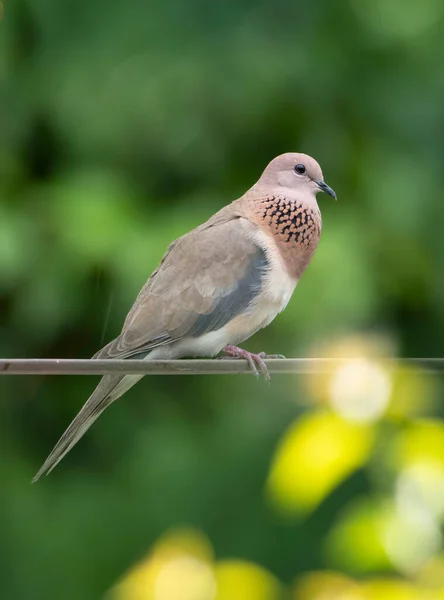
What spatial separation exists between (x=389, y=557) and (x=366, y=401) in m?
0.17

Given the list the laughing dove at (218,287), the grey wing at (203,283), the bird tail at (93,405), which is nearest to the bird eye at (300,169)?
the laughing dove at (218,287)

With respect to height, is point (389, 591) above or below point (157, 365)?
below

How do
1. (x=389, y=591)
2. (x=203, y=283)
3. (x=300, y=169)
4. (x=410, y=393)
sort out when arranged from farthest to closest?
(x=203, y=283) → (x=300, y=169) → (x=410, y=393) → (x=389, y=591)

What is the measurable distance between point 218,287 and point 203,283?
30 mm

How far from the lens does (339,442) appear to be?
3.61ft

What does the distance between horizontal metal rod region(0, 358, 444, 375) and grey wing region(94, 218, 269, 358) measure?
44cm

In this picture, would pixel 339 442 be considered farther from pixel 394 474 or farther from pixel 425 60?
pixel 425 60

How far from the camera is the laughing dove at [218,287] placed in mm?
1657

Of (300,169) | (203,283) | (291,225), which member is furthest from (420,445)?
(203,283)

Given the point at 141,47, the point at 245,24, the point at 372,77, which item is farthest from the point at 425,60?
the point at 141,47

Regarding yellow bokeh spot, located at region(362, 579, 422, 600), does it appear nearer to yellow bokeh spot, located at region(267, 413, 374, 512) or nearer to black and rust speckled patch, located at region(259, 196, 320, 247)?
yellow bokeh spot, located at region(267, 413, 374, 512)

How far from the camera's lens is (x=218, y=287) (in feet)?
5.95

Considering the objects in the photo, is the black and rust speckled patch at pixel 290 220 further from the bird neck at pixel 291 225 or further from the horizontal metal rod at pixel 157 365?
the horizontal metal rod at pixel 157 365

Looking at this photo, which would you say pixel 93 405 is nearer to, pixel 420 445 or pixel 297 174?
pixel 297 174
